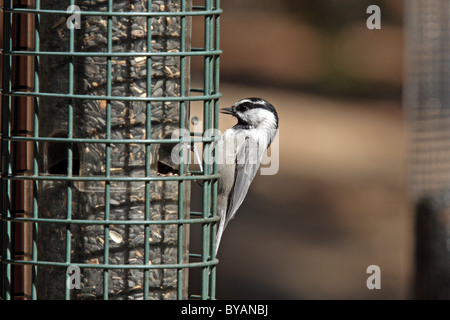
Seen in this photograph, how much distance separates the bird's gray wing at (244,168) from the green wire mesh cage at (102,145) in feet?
3.40

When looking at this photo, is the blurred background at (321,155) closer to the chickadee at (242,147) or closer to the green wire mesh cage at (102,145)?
the chickadee at (242,147)

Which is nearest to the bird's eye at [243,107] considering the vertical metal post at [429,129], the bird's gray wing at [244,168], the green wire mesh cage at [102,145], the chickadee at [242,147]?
the chickadee at [242,147]

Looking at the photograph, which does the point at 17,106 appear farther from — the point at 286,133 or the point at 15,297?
the point at 286,133

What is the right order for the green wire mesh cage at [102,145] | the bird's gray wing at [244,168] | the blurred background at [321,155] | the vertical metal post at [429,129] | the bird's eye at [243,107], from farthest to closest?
the blurred background at [321,155]
the vertical metal post at [429,129]
the bird's eye at [243,107]
the bird's gray wing at [244,168]
the green wire mesh cage at [102,145]

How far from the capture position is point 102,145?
3150mm

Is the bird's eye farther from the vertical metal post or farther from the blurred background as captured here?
the vertical metal post

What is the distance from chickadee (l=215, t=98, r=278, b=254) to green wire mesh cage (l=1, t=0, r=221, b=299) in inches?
41.3

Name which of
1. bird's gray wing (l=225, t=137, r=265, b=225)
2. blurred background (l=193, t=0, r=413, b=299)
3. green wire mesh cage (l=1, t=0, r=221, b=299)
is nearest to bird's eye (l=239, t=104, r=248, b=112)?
bird's gray wing (l=225, t=137, r=265, b=225)

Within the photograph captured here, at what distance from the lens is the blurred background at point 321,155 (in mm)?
6656

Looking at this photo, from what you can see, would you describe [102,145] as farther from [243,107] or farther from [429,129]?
[429,129]

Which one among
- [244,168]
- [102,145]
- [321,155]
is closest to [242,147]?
[244,168]

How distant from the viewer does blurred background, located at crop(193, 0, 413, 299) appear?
6.66 metres

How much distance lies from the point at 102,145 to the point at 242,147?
4.60 ft

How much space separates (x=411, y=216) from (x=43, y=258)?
14.1 feet
